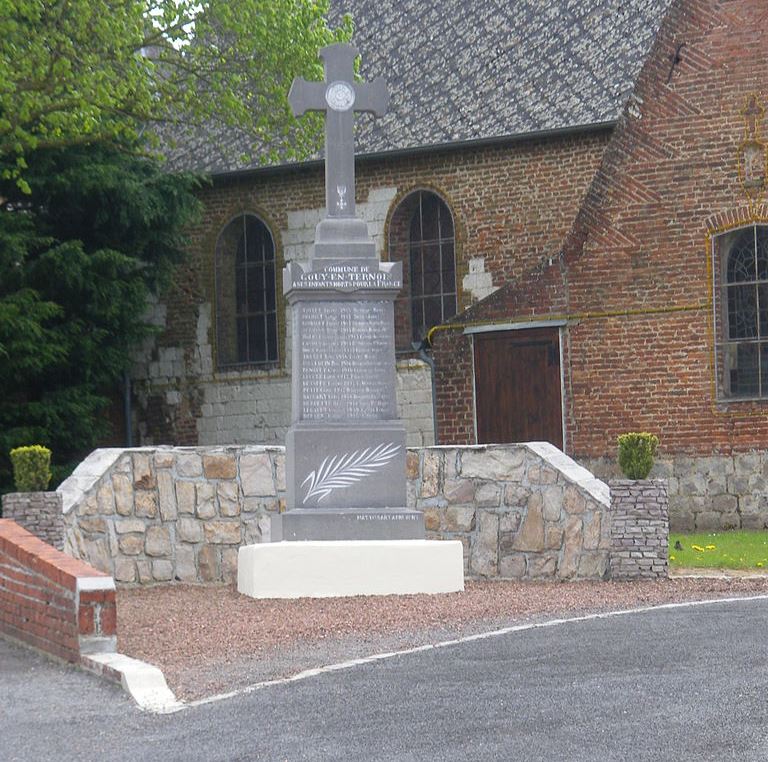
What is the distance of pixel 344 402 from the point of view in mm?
13703

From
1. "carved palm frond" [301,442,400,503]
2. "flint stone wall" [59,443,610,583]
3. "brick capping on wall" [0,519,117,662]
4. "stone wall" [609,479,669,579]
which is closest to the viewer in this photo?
"brick capping on wall" [0,519,117,662]

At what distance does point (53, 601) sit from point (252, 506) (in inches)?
214

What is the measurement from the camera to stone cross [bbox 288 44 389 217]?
46.9ft

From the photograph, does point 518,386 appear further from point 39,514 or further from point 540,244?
point 39,514

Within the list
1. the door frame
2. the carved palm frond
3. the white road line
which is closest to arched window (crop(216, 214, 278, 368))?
the door frame

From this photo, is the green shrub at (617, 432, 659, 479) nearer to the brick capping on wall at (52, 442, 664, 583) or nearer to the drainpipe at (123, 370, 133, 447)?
the brick capping on wall at (52, 442, 664, 583)

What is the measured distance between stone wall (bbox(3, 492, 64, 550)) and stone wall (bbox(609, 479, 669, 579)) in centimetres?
501

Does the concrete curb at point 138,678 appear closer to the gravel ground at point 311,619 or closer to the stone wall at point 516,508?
the gravel ground at point 311,619

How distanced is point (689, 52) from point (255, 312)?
9.65m

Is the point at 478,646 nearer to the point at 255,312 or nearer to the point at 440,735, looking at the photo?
the point at 440,735

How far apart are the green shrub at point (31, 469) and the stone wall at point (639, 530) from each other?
5336mm

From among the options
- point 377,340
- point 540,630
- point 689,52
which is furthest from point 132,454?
point 689,52

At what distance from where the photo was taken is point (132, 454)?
50.0ft

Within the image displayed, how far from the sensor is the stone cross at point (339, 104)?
46.9ft
